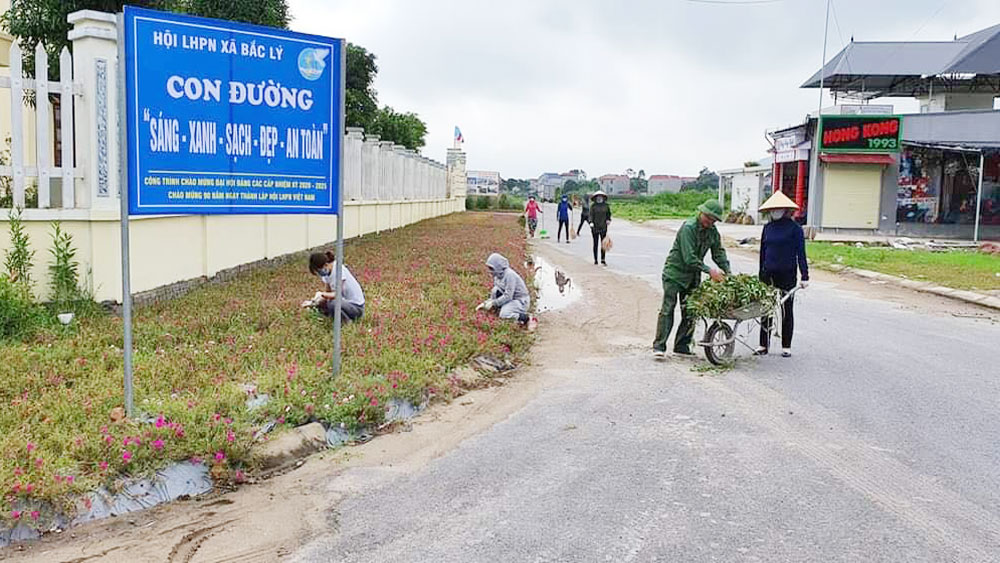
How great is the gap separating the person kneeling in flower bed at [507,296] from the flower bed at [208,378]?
32cm

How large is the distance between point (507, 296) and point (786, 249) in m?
3.06

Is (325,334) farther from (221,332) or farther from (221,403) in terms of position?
(221,403)

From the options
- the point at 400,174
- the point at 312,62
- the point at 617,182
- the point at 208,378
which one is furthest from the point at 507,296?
the point at 617,182

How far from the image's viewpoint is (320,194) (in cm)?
614

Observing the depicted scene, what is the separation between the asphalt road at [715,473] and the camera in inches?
152

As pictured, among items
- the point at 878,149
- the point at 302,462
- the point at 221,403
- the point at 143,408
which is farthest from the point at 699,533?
the point at 878,149

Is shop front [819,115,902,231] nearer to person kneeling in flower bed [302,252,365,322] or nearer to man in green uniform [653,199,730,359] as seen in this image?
man in green uniform [653,199,730,359]

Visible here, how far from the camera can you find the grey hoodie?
940cm

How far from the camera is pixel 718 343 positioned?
7.72 meters

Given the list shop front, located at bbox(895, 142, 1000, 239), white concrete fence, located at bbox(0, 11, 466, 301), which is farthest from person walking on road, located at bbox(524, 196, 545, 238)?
white concrete fence, located at bbox(0, 11, 466, 301)

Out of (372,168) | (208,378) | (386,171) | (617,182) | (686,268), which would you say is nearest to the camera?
(208,378)

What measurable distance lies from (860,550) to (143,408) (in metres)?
4.07

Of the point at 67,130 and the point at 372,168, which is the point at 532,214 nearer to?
the point at 372,168

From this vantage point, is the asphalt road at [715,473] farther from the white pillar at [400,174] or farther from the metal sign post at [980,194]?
the metal sign post at [980,194]
